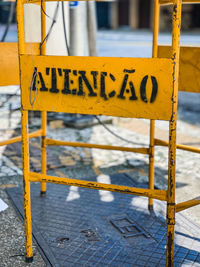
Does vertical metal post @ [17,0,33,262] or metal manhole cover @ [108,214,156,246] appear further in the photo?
metal manhole cover @ [108,214,156,246]

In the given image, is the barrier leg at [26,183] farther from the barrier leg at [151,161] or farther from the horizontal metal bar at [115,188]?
the barrier leg at [151,161]

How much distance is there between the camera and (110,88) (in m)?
2.58

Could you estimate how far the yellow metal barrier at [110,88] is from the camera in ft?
8.09

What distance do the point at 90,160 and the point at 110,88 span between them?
8.51 feet

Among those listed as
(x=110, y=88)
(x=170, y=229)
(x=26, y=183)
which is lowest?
(x=170, y=229)

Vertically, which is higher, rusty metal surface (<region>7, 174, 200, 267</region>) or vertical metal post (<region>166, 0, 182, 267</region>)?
vertical metal post (<region>166, 0, 182, 267</region>)

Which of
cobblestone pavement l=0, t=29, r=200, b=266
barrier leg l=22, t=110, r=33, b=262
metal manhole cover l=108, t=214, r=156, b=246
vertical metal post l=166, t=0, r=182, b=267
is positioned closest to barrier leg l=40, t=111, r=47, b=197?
cobblestone pavement l=0, t=29, r=200, b=266

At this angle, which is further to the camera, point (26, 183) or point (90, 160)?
point (90, 160)

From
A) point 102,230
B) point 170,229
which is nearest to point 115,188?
point 170,229

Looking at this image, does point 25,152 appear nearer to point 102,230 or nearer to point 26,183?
point 26,183

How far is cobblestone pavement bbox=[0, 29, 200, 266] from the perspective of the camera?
341 cm

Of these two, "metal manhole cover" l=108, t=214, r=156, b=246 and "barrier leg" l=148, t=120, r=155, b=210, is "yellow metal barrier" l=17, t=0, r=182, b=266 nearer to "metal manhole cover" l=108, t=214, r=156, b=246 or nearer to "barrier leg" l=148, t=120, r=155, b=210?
"metal manhole cover" l=108, t=214, r=156, b=246

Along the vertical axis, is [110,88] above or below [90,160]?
above

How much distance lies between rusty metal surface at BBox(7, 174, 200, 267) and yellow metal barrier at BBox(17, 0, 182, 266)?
0.45 meters
